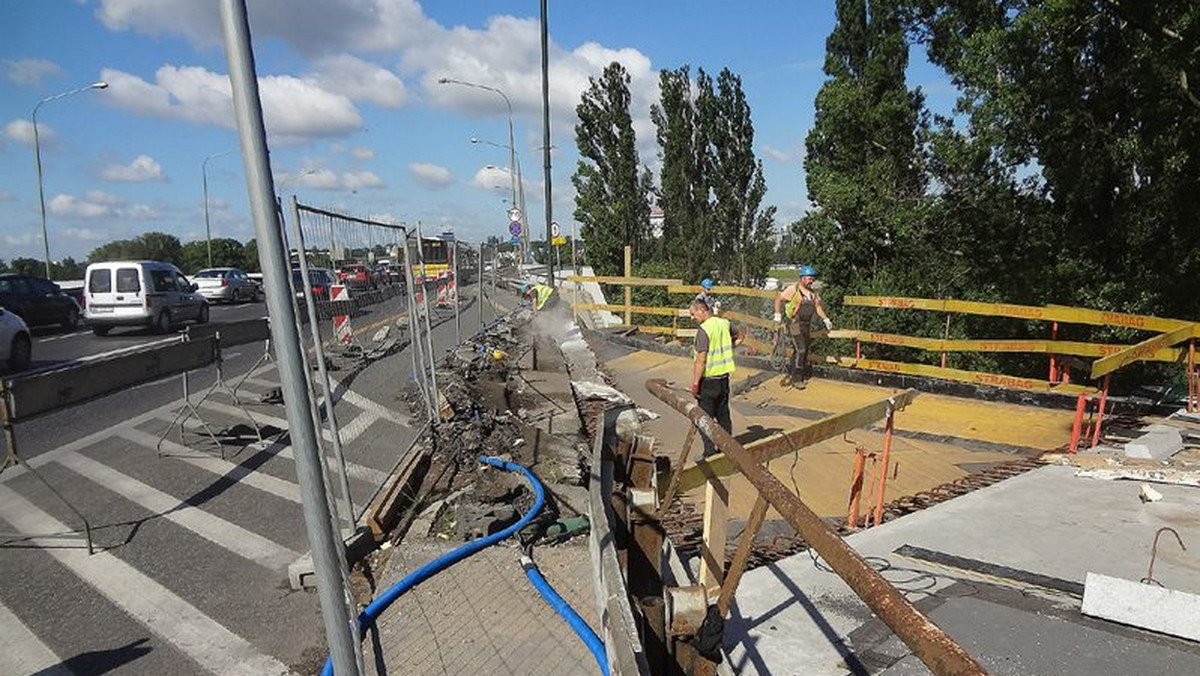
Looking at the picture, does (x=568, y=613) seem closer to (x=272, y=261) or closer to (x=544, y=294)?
(x=272, y=261)

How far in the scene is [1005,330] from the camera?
16.5 meters

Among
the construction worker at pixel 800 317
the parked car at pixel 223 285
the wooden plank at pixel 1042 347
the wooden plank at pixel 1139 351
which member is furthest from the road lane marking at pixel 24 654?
the parked car at pixel 223 285

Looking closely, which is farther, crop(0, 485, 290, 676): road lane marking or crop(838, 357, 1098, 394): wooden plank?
crop(838, 357, 1098, 394): wooden plank

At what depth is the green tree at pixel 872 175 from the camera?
58.4ft

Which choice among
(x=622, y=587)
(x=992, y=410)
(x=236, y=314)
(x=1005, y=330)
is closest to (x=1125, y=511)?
(x=992, y=410)

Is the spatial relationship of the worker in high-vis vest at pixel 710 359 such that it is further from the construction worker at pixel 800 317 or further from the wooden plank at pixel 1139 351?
the construction worker at pixel 800 317

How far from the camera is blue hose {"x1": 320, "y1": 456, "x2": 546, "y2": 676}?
4.27m

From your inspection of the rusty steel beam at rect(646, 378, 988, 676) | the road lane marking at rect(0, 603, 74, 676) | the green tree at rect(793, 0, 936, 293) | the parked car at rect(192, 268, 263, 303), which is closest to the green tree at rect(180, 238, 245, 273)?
the parked car at rect(192, 268, 263, 303)

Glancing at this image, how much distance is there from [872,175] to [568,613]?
17.7 metres

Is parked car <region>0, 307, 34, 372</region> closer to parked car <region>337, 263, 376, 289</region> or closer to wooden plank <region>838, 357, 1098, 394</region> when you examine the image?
parked car <region>337, 263, 376, 289</region>

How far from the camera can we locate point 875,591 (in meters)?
1.41

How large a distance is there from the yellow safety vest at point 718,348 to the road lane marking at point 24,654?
230 inches

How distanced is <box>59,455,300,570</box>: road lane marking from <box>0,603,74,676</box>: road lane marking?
138cm

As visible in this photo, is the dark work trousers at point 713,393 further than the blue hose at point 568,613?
Yes
